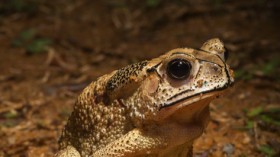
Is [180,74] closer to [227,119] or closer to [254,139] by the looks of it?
[254,139]

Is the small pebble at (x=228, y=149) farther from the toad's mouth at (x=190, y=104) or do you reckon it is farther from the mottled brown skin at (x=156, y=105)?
the toad's mouth at (x=190, y=104)

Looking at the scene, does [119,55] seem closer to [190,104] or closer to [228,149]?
[228,149]

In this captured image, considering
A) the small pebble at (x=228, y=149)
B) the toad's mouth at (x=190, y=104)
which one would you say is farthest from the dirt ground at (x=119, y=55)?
the toad's mouth at (x=190, y=104)

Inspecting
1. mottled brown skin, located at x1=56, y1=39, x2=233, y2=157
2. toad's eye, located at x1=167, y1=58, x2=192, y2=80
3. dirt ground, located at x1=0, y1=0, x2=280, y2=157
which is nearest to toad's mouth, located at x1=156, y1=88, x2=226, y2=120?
mottled brown skin, located at x1=56, y1=39, x2=233, y2=157

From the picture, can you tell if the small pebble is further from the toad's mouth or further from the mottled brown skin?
the toad's mouth

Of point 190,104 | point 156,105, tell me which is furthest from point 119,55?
point 190,104

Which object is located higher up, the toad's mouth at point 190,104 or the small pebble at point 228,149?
the toad's mouth at point 190,104

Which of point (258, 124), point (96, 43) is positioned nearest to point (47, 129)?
point (258, 124)
